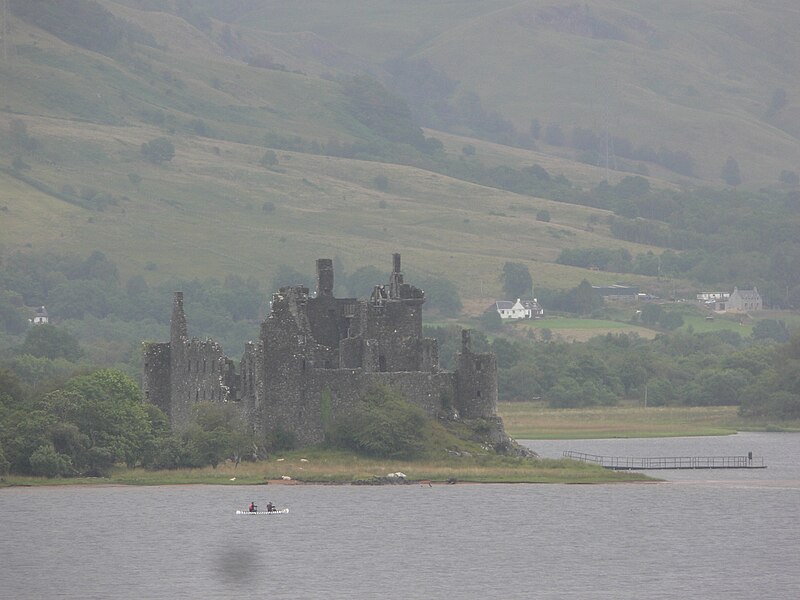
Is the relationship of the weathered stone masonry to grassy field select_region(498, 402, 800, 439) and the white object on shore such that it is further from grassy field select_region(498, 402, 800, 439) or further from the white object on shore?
grassy field select_region(498, 402, 800, 439)

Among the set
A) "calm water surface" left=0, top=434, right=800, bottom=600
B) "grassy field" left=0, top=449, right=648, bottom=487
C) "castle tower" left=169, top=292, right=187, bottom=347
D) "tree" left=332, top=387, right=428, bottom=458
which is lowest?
"calm water surface" left=0, top=434, right=800, bottom=600

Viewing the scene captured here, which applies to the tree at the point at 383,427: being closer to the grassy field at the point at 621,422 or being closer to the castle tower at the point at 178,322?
the castle tower at the point at 178,322

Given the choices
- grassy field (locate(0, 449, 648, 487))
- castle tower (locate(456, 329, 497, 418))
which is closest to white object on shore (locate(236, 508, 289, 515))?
grassy field (locate(0, 449, 648, 487))

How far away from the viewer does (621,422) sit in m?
150

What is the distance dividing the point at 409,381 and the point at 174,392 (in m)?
12.3

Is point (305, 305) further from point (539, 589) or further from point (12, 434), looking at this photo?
point (539, 589)

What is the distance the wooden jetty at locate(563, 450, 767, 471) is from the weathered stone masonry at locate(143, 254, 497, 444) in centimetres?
1478

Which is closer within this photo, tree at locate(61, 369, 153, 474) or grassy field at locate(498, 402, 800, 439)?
tree at locate(61, 369, 153, 474)

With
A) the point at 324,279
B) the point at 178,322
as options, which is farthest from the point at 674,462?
the point at 178,322

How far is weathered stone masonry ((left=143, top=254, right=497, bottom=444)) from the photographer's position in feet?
316

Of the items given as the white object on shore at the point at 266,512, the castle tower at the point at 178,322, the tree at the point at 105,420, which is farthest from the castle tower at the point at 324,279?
the white object on shore at the point at 266,512

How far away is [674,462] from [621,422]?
31.8 meters

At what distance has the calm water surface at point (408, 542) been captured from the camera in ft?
240

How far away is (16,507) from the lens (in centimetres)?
9294
